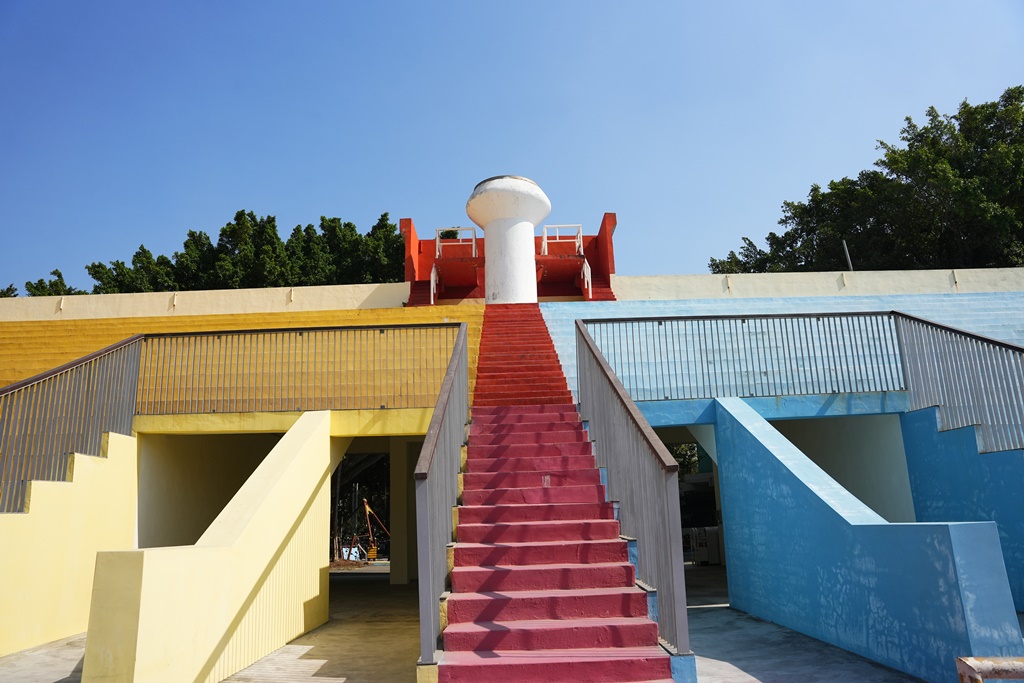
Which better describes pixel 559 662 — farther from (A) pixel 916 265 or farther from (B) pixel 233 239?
(B) pixel 233 239

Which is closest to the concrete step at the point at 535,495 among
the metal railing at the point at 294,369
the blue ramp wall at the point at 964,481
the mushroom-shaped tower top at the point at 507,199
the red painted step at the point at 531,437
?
the red painted step at the point at 531,437

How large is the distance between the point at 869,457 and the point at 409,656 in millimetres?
6821

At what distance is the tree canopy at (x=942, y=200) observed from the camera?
25.8m

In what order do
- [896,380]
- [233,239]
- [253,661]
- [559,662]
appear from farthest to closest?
[233,239] → [896,380] → [253,661] → [559,662]

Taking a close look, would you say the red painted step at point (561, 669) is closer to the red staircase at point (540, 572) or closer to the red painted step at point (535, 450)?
the red staircase at point (540, 572)

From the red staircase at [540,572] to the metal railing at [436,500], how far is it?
Answer: 0.16 metres

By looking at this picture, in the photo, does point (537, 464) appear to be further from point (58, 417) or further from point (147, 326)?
point (147, 326)

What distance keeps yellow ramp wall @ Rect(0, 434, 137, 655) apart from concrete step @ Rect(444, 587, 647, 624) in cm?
441

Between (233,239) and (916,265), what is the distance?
28.8 m

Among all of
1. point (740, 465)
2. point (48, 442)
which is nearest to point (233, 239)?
point (48, 442)

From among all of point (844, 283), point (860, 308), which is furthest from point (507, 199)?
point (844, 283)

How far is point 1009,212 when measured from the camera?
25.1 m

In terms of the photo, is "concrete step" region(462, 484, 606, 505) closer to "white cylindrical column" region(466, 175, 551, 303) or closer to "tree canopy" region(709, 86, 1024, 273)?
"white cylindrical column" region(466, 175, 551, 303)

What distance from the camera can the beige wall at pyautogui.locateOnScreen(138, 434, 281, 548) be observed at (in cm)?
951
